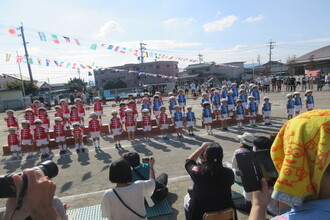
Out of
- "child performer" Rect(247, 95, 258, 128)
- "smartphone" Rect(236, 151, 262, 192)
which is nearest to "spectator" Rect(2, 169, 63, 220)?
"smartphone" Rect(236, 151, 262, 192)

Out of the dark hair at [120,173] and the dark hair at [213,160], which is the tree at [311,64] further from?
the dark hair at [120,173]

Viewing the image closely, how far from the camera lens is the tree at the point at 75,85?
51.9 metres

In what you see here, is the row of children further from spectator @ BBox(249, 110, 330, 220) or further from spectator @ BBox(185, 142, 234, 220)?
spectator @ BBox(249, 110, 330, 220)

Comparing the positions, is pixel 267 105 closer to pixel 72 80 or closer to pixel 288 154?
pixel 288 154

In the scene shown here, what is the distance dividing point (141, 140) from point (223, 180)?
26.5ft

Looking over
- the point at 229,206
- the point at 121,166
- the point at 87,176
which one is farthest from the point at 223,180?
the point at 87,176

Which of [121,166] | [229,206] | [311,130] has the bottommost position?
[229,206]

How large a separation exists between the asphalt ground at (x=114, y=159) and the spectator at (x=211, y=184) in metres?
1.80

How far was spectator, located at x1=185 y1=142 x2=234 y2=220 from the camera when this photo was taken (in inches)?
104

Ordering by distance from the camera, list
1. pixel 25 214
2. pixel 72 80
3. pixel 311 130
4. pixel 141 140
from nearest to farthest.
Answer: pixel 311 130, pixel 25 214, pixel 141 140, pixel 72 80

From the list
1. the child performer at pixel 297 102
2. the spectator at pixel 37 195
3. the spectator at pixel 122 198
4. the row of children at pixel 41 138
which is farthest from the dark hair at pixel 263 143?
the child performer at pixel 297 102

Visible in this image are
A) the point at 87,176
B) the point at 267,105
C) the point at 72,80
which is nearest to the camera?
the point at 87,176

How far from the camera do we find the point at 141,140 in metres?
10.6

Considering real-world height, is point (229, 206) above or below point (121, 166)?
below
